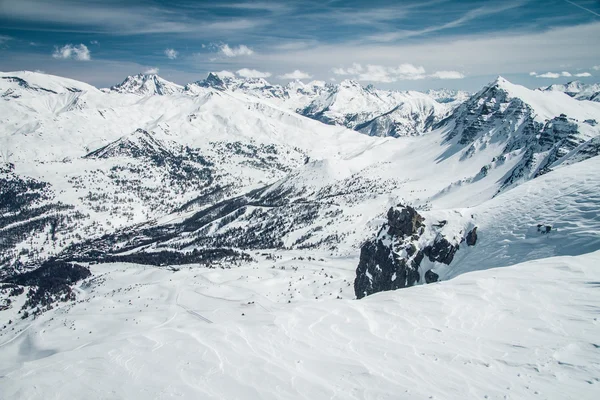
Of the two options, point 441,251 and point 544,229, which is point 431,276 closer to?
point 441,251

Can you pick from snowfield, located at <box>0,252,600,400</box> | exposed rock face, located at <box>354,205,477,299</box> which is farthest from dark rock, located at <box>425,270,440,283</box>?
snowfield, located at <box>0,252,600,400</box>

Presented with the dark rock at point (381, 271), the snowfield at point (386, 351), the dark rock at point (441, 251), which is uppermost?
the snowfield at point (386, 351)

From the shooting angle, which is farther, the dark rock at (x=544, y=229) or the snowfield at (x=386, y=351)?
the dark rock at (x=544, y=229)

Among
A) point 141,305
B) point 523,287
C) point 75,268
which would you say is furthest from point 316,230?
point 523,287

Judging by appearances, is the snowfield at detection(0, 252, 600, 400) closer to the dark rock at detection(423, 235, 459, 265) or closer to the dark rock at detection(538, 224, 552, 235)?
the dark rock at detection(538, 224, 552, 235)

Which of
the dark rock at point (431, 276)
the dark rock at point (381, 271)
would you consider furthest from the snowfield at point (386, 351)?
the dark rock at point (381, 271)

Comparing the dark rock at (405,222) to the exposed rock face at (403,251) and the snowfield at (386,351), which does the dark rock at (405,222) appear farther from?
the snowfield at (386,351)

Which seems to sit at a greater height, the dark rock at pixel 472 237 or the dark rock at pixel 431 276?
the dark rock at pixel 472 237

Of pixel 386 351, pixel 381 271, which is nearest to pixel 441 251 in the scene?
pixel 381 271
